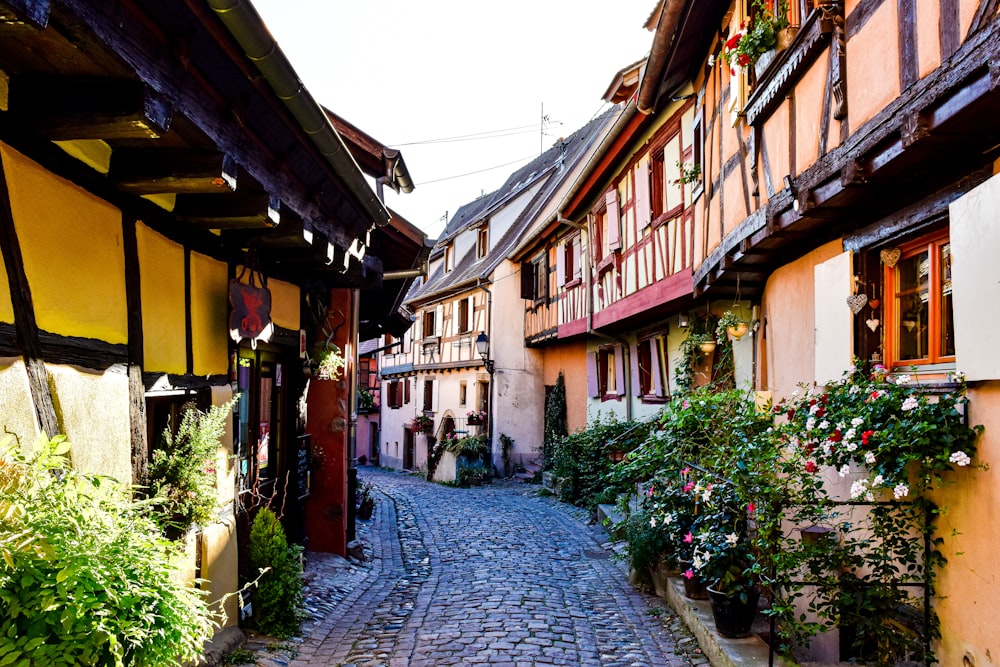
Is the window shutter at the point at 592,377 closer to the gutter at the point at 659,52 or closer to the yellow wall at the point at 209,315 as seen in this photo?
the gutter at the point at 659,52

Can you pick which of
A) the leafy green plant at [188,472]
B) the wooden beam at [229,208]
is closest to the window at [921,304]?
the wooden beam at [229,208]

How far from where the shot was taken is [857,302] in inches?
180

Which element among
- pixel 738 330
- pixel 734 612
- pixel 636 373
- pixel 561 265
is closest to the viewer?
pixel 734 612

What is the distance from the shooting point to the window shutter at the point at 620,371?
43.8 feet

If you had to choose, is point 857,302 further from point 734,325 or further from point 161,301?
point 161,301

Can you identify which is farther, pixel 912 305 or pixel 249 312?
pixel 249 312

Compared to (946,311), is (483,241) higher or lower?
higher

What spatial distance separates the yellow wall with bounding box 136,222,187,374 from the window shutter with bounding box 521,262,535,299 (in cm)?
1439

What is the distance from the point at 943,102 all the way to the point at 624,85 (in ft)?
20.6

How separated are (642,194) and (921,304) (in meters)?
6.48

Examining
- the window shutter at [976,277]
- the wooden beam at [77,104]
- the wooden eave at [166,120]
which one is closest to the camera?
the wooden eave at [166,120]

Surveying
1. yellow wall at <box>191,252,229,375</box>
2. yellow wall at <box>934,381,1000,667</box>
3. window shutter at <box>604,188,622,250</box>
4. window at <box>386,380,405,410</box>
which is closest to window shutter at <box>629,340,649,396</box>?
window shutter at <box>604,188,622,250</box>

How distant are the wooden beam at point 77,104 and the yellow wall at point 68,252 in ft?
0.58

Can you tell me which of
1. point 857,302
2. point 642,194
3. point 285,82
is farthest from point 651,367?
point 285,82
